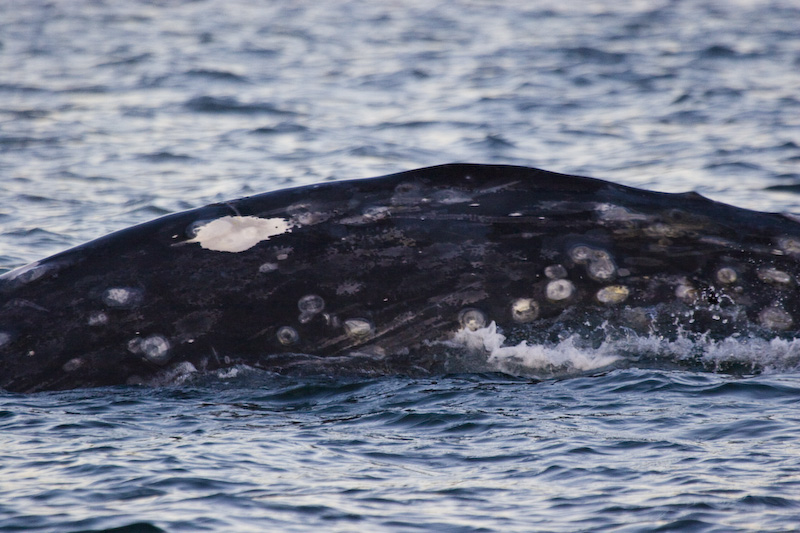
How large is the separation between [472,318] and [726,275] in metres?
1.52

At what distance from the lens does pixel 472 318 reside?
7.39 meters

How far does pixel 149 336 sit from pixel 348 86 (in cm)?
1711

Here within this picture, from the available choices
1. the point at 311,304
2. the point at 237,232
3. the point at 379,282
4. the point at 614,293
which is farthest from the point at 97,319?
the point at 614,293

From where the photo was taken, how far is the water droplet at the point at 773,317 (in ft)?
24.2

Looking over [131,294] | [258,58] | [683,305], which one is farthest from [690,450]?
[258,58]

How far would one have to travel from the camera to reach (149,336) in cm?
731

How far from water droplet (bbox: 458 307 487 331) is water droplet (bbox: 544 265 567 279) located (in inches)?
17.8

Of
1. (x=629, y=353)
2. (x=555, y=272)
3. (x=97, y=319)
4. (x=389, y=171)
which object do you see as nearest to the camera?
(x=97, y=319)

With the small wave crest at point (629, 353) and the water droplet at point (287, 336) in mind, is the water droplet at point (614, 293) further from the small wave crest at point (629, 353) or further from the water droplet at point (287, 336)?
the water droplet at point (287, 336)

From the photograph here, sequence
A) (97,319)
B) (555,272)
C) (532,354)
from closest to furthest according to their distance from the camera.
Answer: (97,319) → (555,272) → (532,354)

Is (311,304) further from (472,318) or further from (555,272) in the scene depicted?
(555,272)

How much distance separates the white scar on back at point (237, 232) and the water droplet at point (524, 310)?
1409 millimetres

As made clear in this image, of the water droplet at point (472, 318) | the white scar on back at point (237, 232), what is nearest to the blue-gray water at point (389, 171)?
the water droplet at point (472, 318)

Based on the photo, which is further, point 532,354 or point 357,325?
point 532,354
